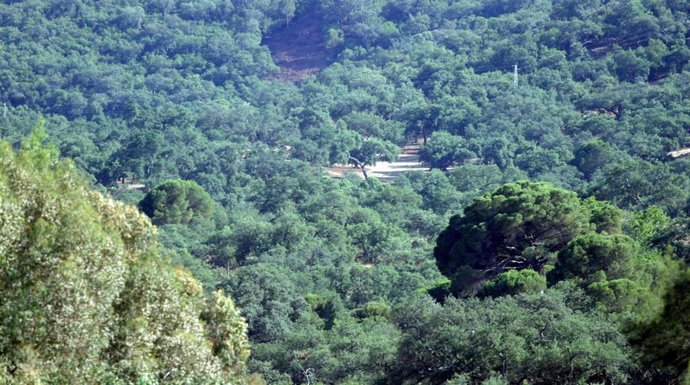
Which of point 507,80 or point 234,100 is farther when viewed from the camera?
point 234,100

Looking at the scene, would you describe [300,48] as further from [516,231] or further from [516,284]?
[516,284]

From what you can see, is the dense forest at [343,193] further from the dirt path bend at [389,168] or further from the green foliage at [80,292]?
the dirt path bend at [389,168]

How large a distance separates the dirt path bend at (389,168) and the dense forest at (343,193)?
760 mm

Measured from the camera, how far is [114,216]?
13.6 m

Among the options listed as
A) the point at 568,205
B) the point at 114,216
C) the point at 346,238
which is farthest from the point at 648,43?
the point at 114,216

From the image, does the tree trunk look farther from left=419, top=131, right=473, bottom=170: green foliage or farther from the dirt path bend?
left=419, top=131, right=473, bottom=170: green foliage

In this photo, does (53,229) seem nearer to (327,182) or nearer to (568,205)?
(568,205)

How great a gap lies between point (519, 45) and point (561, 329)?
6073 cm

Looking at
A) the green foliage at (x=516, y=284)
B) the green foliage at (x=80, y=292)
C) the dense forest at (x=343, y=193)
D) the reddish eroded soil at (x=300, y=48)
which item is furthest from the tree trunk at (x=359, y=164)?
the green foliage at (x=80, y=292)

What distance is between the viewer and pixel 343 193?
56500 millimetres

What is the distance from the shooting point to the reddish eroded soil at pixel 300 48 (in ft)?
329

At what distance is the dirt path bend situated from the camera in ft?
218

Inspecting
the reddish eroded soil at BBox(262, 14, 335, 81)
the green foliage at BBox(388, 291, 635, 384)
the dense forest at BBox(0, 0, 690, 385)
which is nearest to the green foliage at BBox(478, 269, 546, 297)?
the dense forest at BBox(0, 0, 690, 385)

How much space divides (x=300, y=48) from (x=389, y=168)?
3873 cm
